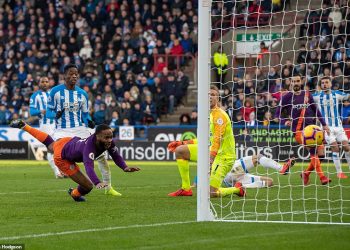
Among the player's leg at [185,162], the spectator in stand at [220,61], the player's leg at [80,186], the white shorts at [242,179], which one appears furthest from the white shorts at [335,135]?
the player's leg at [80,186]

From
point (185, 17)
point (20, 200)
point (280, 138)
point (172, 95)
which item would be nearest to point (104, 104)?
point (172, 95)

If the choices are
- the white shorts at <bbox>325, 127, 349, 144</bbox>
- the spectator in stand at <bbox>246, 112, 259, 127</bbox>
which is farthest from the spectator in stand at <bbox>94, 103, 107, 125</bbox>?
the white shorts at <bbox>325, 127, 349, 144</bbox>

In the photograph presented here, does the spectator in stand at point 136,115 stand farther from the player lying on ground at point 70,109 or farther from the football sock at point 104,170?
the football sock at point 104,170

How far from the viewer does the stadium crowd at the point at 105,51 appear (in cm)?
3269

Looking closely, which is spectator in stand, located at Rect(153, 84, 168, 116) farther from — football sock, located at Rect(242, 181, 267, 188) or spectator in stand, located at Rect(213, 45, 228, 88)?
football sock, located at Rect(242, 181, 267, 188)

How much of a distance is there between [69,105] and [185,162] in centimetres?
264

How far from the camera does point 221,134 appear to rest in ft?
44.9

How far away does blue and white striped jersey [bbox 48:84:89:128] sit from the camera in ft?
52.3

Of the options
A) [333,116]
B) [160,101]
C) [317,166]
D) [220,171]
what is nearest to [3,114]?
[160,101]

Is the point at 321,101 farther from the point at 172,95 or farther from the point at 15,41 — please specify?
the point at 15,41

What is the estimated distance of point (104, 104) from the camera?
1255 inches

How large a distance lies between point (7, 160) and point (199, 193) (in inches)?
790

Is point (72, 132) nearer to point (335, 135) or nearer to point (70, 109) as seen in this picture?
point (70, 109)

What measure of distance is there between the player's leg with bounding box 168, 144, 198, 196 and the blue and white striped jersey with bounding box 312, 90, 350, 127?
4849mm
